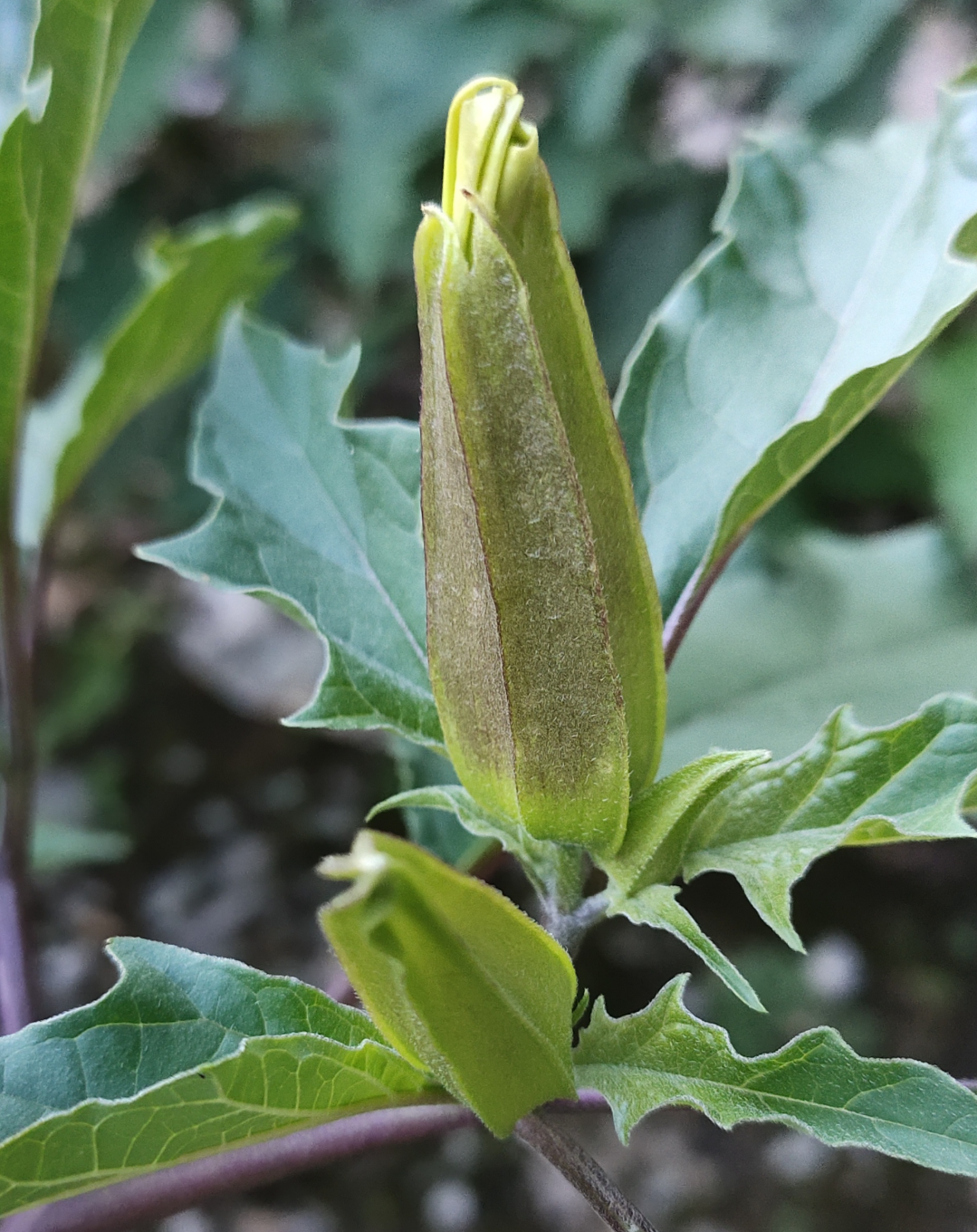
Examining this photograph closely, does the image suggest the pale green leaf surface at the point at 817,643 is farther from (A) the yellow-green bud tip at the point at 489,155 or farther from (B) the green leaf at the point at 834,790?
(A) the yellow-green bud tip at the point at 489,155

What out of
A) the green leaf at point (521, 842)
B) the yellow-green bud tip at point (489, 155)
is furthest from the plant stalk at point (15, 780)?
the yellow-green bud tip at point (489, 155)

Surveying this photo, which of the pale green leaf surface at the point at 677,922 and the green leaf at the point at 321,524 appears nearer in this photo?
the pale green leaf surface at the point at 677,922

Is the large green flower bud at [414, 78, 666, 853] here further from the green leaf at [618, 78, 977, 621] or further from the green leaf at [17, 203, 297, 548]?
the green leaf at [17, 203, 297, 548]

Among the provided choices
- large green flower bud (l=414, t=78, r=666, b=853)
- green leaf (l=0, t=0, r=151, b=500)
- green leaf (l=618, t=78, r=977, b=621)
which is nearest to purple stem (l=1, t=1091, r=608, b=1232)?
large green flower bud (l=414, t=78, r=666, b=853)

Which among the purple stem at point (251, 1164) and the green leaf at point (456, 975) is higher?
the green leaf at point (456, 975)

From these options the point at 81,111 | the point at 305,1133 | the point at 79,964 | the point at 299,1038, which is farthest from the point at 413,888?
the point at 79,964

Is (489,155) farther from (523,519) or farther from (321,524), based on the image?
(321,524)

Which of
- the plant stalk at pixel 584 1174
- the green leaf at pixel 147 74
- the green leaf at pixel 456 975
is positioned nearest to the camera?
the green leaf at pixel 456 975
